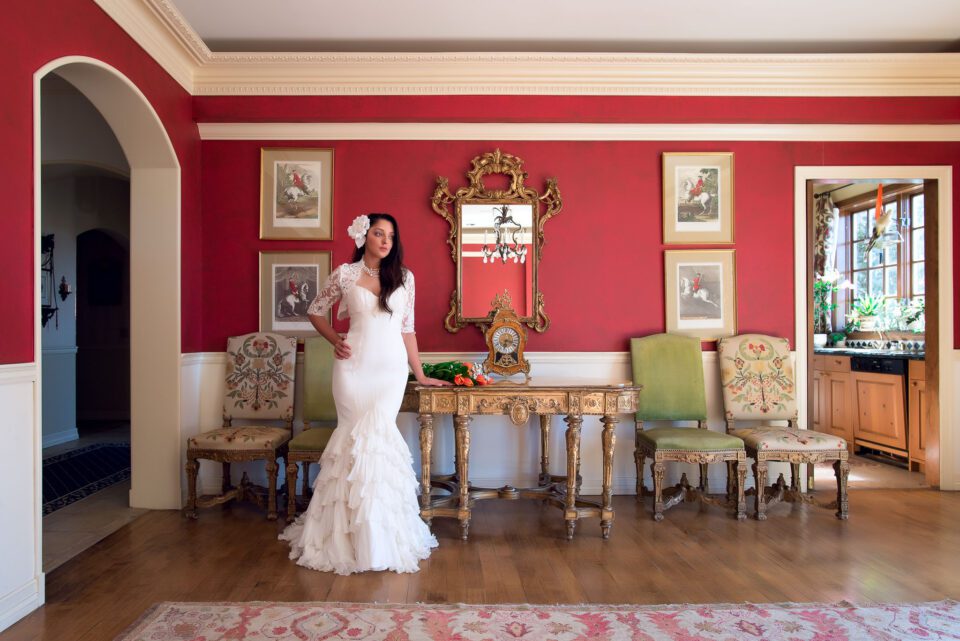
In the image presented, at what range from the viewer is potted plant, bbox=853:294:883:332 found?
24.2ft

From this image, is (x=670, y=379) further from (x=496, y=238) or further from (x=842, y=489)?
(x=496, y=238)

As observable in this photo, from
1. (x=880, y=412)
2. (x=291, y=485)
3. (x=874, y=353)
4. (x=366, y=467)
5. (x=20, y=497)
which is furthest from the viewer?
(x=874, y=353)

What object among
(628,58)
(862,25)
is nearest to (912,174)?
(862,25)

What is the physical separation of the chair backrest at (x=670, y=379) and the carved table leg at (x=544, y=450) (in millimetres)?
705

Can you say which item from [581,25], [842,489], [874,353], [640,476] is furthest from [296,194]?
[874,353]

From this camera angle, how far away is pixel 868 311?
7.53m

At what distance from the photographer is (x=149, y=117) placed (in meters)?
4.46

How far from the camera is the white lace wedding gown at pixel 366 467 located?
3.58 meters

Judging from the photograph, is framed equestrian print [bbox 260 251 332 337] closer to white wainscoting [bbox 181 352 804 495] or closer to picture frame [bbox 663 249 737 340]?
white wainscoting [bbox 181 352 804 495]

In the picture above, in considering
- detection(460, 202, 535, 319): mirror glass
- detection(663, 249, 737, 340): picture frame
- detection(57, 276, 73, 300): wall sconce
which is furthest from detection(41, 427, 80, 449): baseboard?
detection(663, 249, 737, 340): picture frame

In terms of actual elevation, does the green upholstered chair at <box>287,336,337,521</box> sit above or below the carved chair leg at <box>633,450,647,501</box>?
above

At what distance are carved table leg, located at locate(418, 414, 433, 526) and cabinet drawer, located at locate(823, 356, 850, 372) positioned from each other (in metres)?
5.09

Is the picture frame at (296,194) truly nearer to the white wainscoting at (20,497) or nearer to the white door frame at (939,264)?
the white wainscoting at (20,497)

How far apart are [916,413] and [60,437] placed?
29.6 feet
